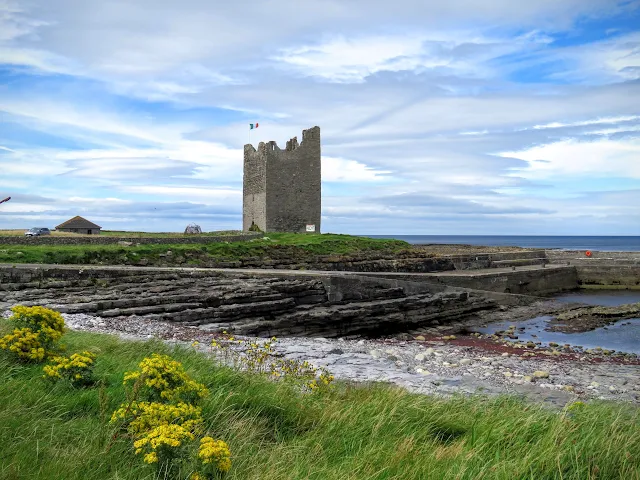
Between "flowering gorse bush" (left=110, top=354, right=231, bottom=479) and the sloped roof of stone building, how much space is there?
118 feet

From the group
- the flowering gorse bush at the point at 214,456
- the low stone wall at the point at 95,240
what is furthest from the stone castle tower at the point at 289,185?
the flowering gorse bush at the point at 214,456

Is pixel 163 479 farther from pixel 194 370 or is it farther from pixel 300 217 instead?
pixel 300 217

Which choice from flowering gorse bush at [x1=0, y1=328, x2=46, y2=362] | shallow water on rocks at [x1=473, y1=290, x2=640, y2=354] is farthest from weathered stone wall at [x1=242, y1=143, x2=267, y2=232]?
flowering gorse bush at [x1=0, y1=328, x2=46, y2=362]

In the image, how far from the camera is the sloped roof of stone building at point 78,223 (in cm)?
3797

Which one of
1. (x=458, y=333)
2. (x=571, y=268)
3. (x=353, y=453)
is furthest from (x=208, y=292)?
(x=571, y=268)

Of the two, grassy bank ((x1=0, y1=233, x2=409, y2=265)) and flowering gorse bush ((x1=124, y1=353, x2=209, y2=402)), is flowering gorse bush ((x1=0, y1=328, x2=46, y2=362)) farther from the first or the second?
grassy bank ((x1=0, y1=233, x2=409, y2=265))

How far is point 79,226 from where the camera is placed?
38.1 m

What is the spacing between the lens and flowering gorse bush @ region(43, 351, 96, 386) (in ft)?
17.9

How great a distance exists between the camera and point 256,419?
488cm

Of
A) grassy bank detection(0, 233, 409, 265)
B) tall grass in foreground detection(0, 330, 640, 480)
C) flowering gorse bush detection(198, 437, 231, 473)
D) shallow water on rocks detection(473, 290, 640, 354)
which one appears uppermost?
grassy bank detection(0, 233, 409, 265)

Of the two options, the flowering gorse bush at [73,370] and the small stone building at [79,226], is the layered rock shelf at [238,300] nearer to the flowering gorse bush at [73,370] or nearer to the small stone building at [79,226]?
the flowering gorse bush at [73,370]

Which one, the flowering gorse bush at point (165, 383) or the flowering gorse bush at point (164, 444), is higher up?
the flowering gorse bush at point (165, 383)

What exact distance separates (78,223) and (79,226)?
43cm

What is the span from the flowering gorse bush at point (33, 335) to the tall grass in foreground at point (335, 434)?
247 mm
